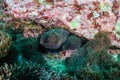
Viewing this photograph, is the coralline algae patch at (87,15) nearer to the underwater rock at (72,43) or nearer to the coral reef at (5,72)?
the underwater rock at (72,43)

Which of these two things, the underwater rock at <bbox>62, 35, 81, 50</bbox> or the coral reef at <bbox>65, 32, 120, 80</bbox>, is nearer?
the coral reef at <bbox>65, 32, 120, 80</bbox>

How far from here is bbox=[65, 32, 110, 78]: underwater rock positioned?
5066 millimetres

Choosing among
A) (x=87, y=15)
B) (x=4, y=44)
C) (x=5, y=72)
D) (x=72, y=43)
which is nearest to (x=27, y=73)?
(x=5, y=72)

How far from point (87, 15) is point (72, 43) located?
637 mm

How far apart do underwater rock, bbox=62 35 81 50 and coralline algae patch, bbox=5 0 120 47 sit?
0.17 metres

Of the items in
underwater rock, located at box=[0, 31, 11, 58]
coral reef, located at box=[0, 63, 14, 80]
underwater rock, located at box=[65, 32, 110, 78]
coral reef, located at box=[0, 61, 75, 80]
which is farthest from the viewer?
underwater rock, located at box=[65, 32, 110, 78]

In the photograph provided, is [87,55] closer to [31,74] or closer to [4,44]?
[31,74]

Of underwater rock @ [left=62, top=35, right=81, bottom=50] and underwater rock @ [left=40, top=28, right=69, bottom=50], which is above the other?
underwater rock @ [left=40, top=28, right=69, bottom=50]

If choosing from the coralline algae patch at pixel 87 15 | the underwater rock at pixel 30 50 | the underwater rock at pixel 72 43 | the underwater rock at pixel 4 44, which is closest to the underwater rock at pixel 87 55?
the underwater rock at pixel 72 43

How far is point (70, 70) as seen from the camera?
5.02 m

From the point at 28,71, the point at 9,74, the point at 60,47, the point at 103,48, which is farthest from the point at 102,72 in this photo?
the point at 9,74

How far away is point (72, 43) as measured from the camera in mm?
5262

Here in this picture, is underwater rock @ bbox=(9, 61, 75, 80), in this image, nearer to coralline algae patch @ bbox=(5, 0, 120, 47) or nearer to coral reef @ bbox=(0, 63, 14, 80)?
coral reef @ bbox=(0, 63, 14, 80)

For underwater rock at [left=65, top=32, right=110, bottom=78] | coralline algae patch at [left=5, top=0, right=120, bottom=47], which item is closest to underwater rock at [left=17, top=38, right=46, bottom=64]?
underwater rock at [left=65, top=32, right=110, bottom=78]
